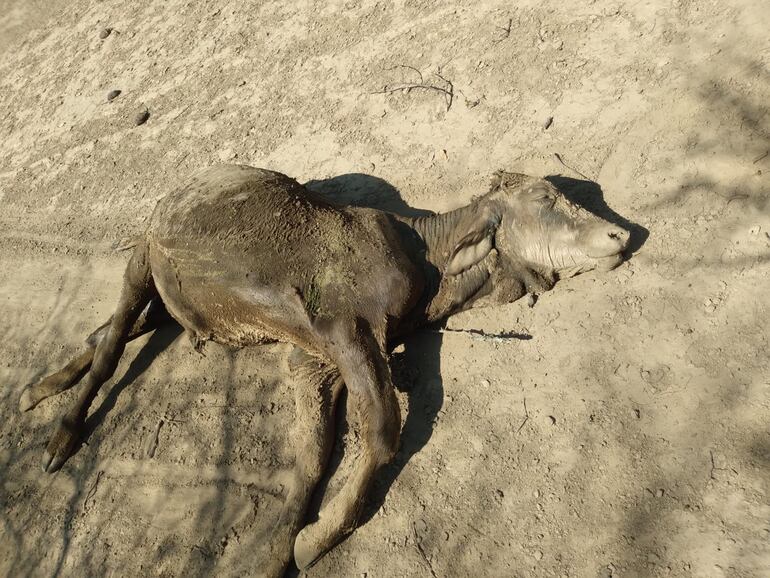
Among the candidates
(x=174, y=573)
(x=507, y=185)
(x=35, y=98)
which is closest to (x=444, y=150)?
(x=507, y=185)

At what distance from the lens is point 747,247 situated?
138 inches

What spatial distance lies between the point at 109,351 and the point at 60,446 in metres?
0.75

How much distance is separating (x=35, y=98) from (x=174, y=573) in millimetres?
6022

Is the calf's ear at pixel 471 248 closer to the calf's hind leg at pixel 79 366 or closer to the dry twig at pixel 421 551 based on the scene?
the dry twig at pixel 421 551

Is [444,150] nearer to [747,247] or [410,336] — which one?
[410,336]

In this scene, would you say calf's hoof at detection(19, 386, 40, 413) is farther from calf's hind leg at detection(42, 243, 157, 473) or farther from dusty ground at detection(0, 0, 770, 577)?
calf's hind leg at detection(42, 243, 157, 473)

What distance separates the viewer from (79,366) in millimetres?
4641

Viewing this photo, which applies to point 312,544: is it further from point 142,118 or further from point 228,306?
point 142,118

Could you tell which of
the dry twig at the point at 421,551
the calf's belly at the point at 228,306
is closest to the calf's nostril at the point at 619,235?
the calf's belly at the point at 228,306

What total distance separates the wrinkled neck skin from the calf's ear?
0.8 inches

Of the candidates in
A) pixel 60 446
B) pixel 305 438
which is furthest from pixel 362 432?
pixel 60 446

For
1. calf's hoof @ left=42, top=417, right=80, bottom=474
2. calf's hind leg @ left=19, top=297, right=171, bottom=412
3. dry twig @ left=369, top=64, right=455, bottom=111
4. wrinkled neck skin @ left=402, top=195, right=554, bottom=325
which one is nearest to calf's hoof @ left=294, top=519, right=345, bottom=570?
wrinkled neck skin @ left=402, top=195, right=554, bottom=325

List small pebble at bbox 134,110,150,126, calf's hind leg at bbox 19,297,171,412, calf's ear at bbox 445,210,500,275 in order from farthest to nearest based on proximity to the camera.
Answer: small pebble at bbox 134,110,150,126 → calf's hind leg at bbox 19,297,171,412 → calf's ear at bbox 445,210,500,275

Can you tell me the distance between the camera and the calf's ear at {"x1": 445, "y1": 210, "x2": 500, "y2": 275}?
3842 mm
